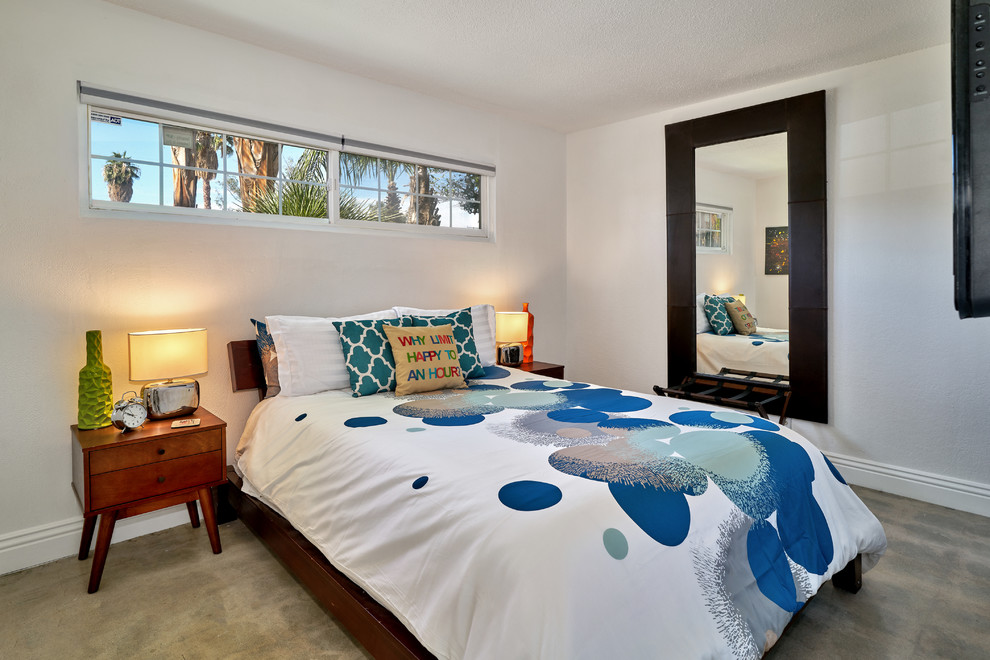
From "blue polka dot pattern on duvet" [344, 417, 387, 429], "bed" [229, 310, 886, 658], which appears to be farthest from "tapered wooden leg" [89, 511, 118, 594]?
"blue polka dot pattern on duvet" [344, 417, 387, 429]

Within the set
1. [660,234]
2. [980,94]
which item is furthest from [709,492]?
[660,234]

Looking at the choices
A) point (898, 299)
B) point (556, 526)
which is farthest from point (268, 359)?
point (898, 299)

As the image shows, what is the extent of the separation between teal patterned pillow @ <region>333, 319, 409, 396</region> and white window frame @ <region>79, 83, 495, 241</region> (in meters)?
0.81

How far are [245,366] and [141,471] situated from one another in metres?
0.75

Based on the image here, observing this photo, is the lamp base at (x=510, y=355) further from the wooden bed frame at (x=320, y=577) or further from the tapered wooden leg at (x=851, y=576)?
the tapered wooden leg at (x=851, y=576)

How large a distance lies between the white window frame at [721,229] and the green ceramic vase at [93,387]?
3.52 metres

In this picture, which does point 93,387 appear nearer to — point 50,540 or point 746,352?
point 50,540

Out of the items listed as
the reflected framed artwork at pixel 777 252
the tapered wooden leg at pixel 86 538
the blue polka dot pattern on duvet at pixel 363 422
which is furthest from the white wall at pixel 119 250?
the reflected framed artwork at pixel 777 252

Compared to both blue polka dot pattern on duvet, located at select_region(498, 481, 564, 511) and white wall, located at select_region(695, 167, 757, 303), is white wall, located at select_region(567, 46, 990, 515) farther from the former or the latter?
blue polka dot pattern on duvet, located at select_region(498, 481, 564, 511)

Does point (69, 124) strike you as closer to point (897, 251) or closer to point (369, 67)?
point (369, 67)

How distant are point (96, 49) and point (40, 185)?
673 millimetres

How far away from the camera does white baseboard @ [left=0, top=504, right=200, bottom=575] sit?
2.27 metres

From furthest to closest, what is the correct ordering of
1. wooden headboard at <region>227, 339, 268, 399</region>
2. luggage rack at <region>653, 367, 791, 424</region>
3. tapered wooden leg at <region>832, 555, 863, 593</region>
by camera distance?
luggage rack at <region>653, 367, 791, 424</region> < wooden headboard at <region>227, 339, 268, 399</region> < tapered wooden leg at <region>832, 555, 863, 593</region>

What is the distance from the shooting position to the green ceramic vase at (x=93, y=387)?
88.9 inches
